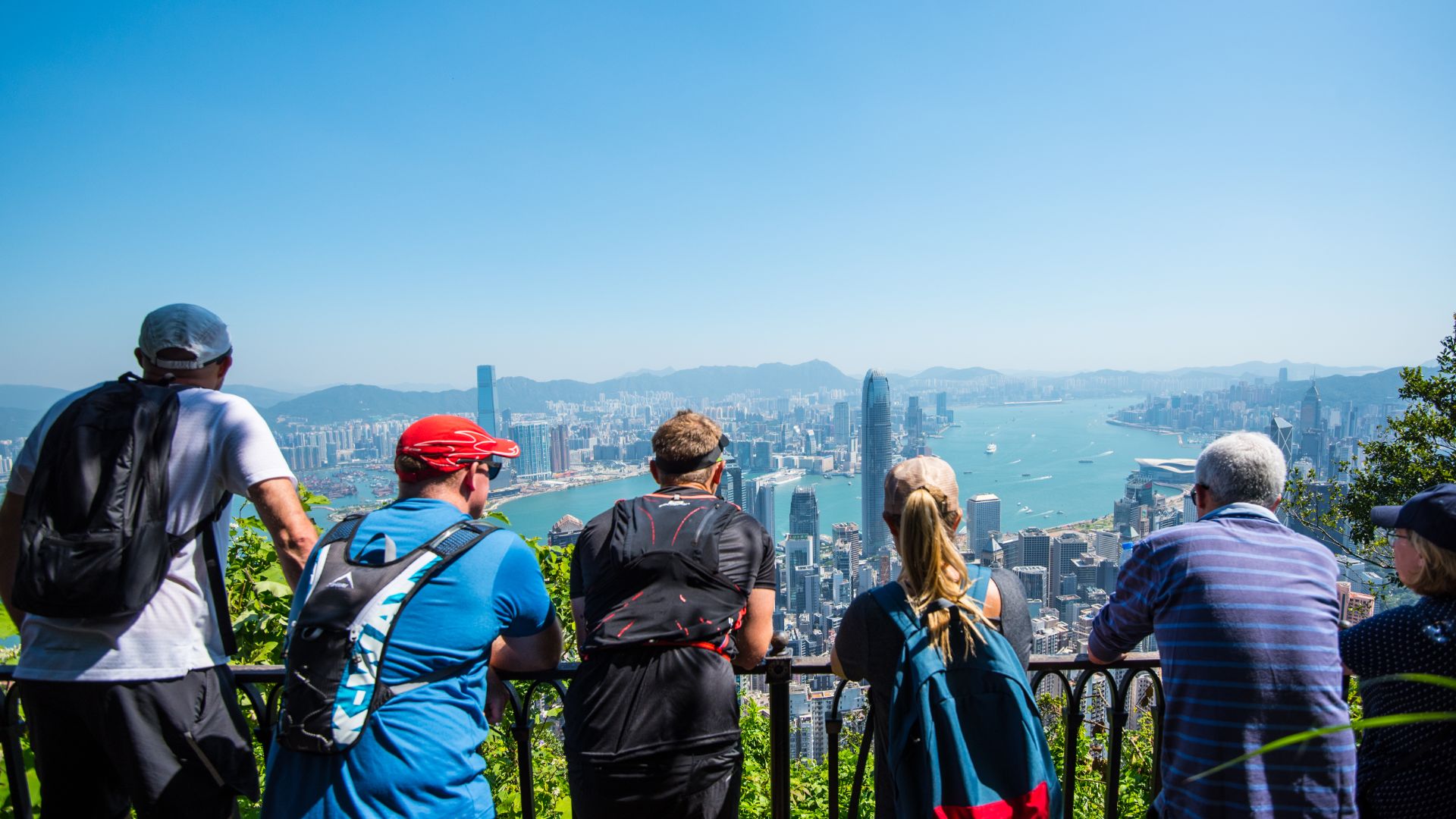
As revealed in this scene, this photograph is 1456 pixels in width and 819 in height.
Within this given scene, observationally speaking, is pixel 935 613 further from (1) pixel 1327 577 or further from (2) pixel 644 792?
(1) pixel 1327 577

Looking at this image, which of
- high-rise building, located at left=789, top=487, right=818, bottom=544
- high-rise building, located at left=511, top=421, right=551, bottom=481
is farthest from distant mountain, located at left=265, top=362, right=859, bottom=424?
high-rise building, located at left=789, top=487, right=818, bottom=544

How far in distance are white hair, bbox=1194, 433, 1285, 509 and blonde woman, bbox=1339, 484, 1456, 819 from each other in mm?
255

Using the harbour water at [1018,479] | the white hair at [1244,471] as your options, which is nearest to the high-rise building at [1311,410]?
the harbour water at [1018,479]

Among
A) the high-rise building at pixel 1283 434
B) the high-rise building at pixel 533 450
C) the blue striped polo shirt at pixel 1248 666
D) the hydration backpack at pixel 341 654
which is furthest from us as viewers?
the high-rise building at pixel 533 450

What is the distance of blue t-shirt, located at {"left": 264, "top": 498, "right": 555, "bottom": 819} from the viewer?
60.0 inches

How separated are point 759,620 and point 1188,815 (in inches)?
44.1

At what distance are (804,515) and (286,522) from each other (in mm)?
35594

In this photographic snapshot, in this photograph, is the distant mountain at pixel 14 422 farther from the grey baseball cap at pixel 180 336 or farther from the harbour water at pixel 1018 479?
the grey baseball cap at pixel 180 336

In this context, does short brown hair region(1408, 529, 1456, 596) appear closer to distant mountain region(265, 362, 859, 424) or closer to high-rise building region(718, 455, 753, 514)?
high-rise building region(718, 455, 753, 514)

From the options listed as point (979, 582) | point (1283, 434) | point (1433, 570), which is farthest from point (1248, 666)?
point (1283, 434)

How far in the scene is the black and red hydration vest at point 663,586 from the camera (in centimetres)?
180

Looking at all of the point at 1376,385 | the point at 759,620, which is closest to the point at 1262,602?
the point at 759,620

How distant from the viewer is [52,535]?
164 cm

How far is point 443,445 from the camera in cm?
177
